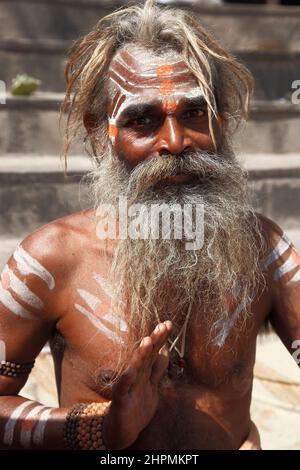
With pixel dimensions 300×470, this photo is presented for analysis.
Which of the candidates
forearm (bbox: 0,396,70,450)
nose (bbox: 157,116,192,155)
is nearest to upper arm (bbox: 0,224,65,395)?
forearm (bbox: 0,396,70,450)

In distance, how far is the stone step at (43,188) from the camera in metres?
5.21

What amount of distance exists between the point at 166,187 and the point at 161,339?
51cm

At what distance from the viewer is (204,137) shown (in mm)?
2062

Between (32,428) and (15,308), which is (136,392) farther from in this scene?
(15,308)

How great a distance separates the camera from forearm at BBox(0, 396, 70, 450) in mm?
1914

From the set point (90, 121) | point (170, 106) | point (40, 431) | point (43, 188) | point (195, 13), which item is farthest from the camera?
point (195, 13)

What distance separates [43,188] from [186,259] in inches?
135

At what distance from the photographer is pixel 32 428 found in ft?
6.34

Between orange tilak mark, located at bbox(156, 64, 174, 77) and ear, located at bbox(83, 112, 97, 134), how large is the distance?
13.0 inches

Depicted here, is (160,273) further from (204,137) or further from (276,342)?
(276,342)

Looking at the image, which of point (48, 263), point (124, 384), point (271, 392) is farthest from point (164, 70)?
point (271, 392)

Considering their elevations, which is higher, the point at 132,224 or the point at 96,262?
the point at 132,224

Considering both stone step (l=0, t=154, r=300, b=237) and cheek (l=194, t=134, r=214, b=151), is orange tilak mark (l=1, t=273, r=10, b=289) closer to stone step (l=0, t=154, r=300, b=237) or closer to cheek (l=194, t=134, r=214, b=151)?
cheek (l=194, t=134, r=214, b=151)
